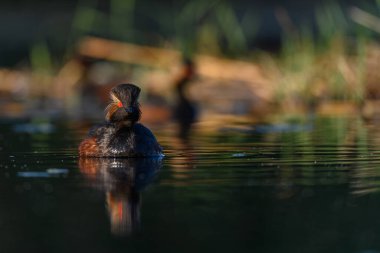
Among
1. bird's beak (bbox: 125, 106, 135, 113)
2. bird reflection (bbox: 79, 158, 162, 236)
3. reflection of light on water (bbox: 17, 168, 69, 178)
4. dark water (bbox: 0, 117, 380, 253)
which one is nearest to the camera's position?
dark water (bbox: 0, 117, 380, 253)

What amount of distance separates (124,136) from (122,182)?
165 centimetres

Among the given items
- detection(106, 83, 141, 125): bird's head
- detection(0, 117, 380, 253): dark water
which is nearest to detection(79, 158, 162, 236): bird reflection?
detection(0, 117, 380, 253): dark water

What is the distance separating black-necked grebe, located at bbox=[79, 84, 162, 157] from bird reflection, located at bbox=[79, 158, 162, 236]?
9 cm

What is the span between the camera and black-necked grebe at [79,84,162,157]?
10180 millimetres

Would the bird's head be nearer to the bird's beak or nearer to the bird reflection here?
the bird's beak

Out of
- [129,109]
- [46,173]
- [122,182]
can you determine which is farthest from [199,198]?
[129,109]

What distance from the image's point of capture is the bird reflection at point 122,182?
7.12 meters

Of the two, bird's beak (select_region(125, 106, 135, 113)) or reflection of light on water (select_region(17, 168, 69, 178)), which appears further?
bird's beak (select_region(125, 106, 135, 113))

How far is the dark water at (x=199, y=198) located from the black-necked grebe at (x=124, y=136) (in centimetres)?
15

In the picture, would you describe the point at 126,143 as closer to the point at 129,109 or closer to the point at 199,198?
the point at 129,109

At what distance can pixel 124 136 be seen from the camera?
10.3m

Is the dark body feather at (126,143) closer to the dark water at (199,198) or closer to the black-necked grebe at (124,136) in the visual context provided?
the black-necked grebe at (124,136)

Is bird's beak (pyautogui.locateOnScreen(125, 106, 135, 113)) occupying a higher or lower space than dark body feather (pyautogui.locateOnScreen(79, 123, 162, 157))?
higher

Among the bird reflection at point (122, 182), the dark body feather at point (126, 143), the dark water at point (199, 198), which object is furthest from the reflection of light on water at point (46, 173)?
the dark body feather at point (126, 143)
